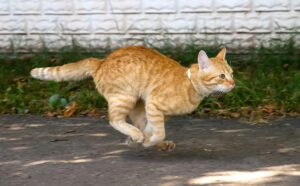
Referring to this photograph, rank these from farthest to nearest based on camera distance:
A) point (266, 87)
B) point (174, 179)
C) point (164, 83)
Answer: point (266, 87)
point (164, 83)
point (174, 179)

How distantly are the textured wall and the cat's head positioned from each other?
383 cm

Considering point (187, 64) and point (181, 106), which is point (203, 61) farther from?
point (187, 64)

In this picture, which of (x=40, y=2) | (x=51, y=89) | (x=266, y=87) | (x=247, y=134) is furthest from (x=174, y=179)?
(x=40, y=2)

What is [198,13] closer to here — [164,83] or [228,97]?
[228,97]

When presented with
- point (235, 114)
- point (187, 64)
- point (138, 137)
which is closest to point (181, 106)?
point (138, 137)

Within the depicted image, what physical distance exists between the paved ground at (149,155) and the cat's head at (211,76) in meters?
0.72

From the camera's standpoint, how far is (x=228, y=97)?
27.2 feet

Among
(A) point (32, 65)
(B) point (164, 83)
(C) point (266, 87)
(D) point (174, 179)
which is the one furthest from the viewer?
(A) point (32, 65)

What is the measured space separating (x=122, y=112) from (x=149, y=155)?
56 centimetres

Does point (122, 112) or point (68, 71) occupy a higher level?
point (68, 71)

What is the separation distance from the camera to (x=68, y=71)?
662 centimetres

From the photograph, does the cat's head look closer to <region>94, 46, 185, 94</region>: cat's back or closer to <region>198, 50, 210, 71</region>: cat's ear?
<region>198, 50, 210, 71</region>: cat's ear

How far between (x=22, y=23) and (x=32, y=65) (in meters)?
1.12

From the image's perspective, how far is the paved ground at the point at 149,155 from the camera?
5.86 metres
